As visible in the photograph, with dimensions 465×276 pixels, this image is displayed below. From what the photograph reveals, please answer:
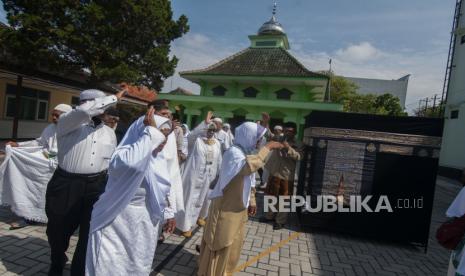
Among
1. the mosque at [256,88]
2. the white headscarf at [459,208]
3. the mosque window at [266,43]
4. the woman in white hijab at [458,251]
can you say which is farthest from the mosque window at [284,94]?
the white headscarf at [459,208]

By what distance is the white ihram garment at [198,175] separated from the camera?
16.6 ft

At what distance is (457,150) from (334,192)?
53.1 ft

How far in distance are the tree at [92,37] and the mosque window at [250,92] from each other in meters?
6.73

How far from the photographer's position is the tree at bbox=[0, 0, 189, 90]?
12.6 metres

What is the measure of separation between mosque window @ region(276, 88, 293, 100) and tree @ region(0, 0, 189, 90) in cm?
792

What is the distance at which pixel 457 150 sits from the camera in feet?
57.3

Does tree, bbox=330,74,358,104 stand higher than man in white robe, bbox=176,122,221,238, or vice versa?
tree, bbox=330,74,358,104

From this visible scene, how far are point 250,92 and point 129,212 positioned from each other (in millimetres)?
18946

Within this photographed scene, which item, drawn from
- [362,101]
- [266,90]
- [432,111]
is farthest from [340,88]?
[266,90]

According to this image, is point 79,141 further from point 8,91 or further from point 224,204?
point 8,91

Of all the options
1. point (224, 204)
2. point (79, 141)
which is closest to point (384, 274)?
point (224, 204)

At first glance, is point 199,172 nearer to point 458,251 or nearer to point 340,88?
point 458,251

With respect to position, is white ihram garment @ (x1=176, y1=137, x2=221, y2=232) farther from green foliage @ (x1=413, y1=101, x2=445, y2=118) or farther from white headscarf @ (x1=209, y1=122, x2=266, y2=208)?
green foliage @ (x1=413, y1=101, x2=445, y2=118)

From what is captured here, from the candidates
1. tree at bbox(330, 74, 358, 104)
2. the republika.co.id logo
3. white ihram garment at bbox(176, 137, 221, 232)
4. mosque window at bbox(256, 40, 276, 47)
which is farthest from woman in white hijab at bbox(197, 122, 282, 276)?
tree at bbox(330, 74, 358, 104)
